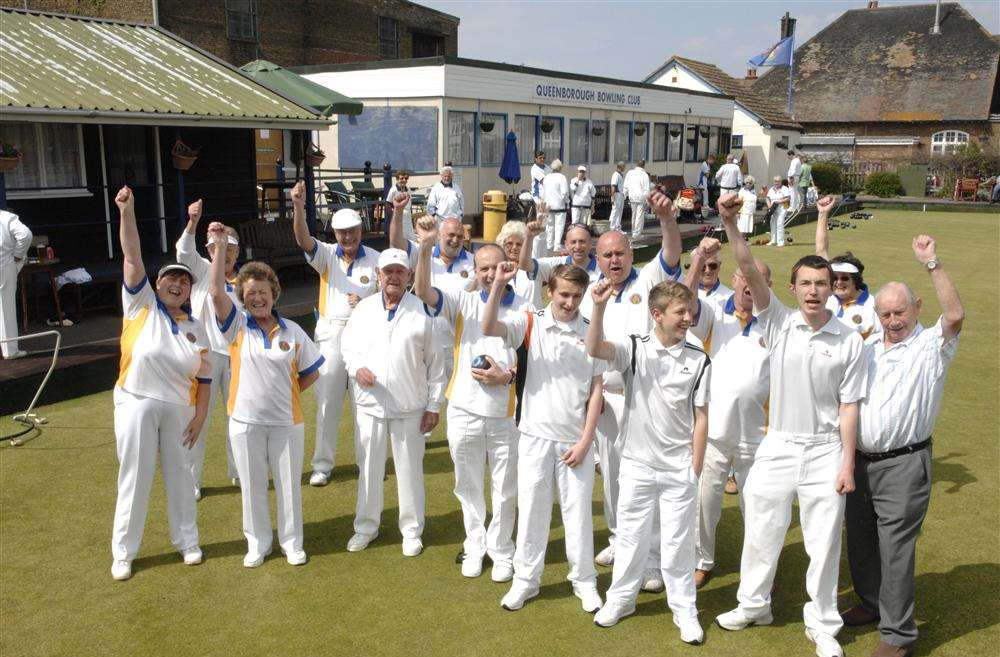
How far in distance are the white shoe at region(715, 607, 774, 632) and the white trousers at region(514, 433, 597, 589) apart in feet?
2.33

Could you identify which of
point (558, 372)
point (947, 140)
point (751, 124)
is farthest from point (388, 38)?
point (947, 140)

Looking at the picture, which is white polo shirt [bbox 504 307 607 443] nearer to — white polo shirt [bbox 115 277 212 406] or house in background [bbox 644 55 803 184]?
white polo shirt [bbox 115 277 212 406]

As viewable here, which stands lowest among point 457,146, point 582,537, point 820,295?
point 582,537

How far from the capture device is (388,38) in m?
33.1

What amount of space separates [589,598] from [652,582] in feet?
1.42

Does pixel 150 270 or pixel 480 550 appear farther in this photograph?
pixel 150 270

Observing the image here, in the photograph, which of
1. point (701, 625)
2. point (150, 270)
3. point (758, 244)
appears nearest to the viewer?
point (701, 625)

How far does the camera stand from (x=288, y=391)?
16.3ft

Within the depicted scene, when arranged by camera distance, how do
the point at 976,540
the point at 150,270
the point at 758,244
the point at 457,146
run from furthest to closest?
the point at 758,244 < the point at 457,146 < the point at 150,270 < the point at 976,540

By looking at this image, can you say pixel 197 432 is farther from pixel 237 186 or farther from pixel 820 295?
pixel 237 186

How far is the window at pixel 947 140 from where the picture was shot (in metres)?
46.0

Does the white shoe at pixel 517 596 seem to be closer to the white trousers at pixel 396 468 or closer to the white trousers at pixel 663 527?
the white trousers at pixel 663 527

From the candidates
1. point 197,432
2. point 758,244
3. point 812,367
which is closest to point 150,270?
point 197,432

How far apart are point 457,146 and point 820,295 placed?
55.1 feet
